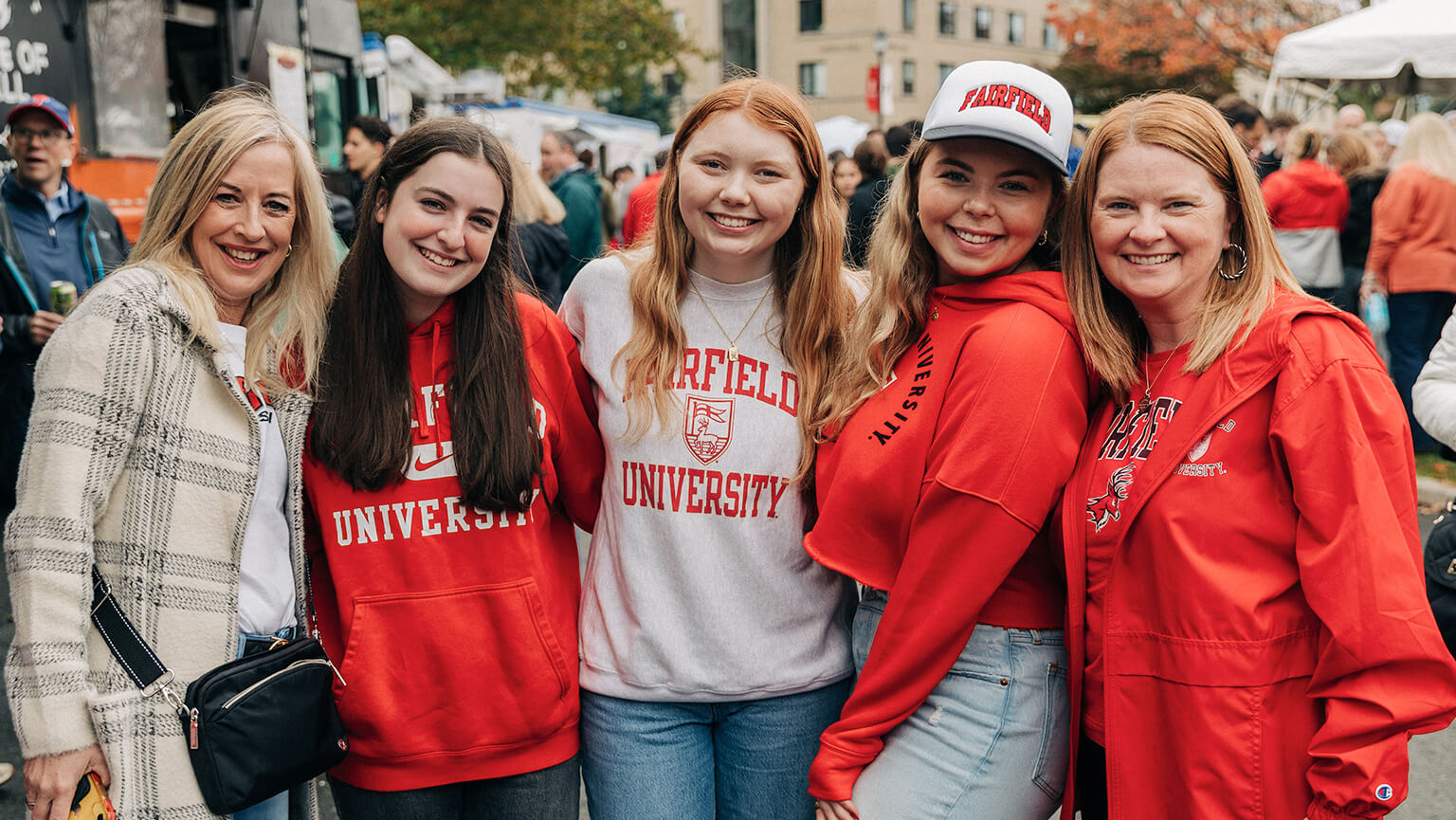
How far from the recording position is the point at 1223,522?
188cm

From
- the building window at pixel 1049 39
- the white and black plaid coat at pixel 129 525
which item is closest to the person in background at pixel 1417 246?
the white and black plaid coat at pixel 129 525

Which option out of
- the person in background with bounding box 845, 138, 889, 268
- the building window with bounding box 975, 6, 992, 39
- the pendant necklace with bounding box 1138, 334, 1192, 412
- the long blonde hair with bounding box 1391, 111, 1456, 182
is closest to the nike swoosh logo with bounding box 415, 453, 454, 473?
the pendant necklace with bounding box 1138, 334, 1192, 412

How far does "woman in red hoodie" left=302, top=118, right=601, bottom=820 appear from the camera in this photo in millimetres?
2229

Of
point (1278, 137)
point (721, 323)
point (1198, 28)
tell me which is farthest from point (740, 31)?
point (721, 323)

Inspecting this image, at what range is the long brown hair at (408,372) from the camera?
2.23 meters

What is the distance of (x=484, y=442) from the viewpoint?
2.25 meters

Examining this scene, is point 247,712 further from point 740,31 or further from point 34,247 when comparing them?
point 740,31

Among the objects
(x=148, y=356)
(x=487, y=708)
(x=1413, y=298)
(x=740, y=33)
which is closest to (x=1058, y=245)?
(x=487, y=708)

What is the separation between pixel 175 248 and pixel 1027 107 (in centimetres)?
173

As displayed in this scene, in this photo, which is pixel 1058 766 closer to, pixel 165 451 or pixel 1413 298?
pixel 165 451

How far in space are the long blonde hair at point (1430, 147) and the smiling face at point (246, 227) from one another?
7407mm

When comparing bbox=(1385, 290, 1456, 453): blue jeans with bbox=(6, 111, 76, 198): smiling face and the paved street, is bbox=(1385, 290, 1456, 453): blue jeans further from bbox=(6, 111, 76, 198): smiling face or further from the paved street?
bbox=(6, 111, 76, 198): smiling face

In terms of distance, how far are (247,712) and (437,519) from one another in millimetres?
497

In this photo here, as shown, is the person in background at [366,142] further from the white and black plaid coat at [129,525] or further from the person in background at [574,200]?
the white and black plaid coat at [129,525]
